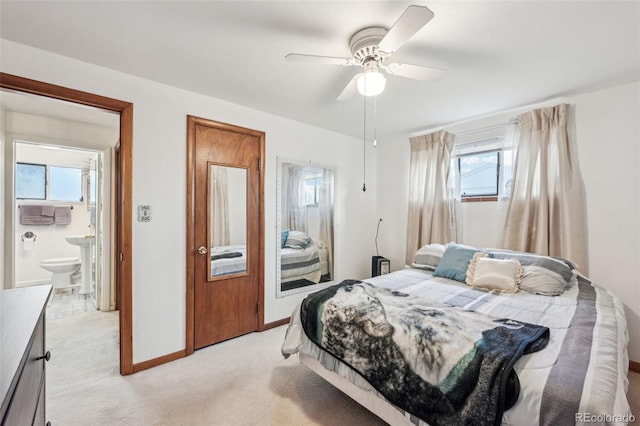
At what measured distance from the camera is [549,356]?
1.21m

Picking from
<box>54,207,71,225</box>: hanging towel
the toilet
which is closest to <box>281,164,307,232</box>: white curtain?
the toilet

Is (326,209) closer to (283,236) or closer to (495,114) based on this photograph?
(283,236)

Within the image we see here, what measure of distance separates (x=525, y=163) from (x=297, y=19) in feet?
8.58

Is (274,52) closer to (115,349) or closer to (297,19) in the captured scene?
(297,19)

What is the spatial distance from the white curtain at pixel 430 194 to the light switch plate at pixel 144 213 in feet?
9.87

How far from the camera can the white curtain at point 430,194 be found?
131 inches

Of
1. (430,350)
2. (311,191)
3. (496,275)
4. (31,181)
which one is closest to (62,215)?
(31,181)

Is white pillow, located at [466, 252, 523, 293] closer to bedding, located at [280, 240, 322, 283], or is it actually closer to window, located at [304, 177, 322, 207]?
bedding, located at [280, 240, 322, 283]

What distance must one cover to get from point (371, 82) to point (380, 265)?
2.69m

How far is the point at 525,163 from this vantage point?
9.11ft

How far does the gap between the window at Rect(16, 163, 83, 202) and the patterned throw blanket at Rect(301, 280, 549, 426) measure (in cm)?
535

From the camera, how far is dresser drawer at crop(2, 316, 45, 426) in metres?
0.71

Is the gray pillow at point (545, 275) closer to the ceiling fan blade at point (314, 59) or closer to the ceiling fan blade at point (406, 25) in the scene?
the ceiling fan blade at point (406, 25)

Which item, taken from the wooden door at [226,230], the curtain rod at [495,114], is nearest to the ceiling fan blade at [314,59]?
the wooden door at [226,230]
